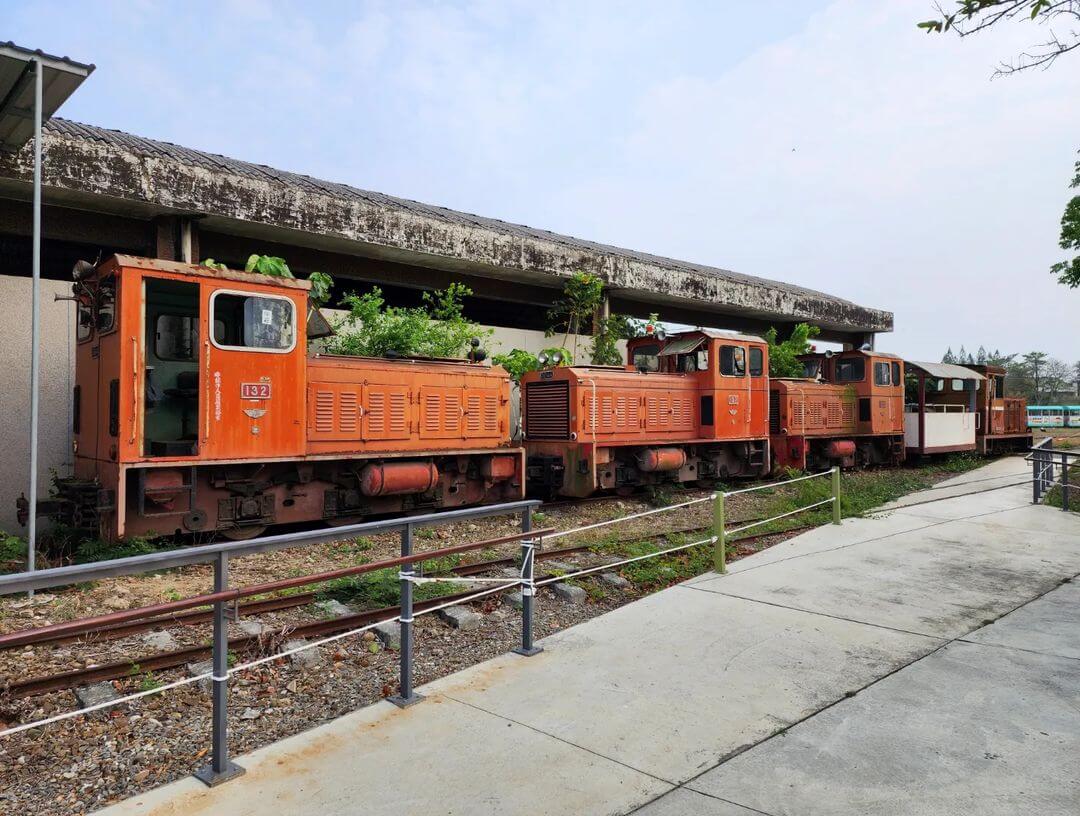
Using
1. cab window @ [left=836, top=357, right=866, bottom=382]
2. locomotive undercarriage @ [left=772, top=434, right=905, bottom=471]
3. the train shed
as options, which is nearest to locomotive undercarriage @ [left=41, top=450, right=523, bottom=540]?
the train shed

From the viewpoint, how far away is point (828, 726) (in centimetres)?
370

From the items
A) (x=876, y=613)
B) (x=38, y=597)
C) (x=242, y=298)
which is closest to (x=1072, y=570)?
(x=876, y=613)

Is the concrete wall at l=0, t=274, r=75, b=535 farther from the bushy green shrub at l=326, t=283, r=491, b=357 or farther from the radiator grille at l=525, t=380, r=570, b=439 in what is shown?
the radiator grille at l=525, t=380, r=570, b=439

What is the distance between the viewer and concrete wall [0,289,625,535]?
912 centimetres

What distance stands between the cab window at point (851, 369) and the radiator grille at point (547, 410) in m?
9.66

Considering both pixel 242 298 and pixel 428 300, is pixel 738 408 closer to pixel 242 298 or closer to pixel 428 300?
pixel 428 300

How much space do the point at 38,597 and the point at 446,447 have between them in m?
4.95

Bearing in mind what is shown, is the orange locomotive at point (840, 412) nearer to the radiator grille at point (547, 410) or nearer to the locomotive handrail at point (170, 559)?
the radiator grille at point (547, 410)

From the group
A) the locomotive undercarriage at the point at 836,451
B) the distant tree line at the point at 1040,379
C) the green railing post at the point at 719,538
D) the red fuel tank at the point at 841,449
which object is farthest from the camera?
the distant tree line at the point at 1040,379

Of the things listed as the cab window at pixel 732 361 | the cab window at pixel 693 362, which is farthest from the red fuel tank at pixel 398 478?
the cab window at pixel 732 361

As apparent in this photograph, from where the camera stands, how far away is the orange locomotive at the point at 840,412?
15859 millimetres

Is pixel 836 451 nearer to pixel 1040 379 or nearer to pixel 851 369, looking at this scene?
pixel 851 369

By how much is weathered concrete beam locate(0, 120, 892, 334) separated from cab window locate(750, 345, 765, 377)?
3.28 meters

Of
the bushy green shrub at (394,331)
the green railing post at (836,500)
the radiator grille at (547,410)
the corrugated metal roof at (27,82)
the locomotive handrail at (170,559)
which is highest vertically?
the corrugated metal roof at (27,82)
